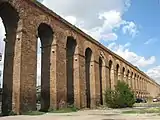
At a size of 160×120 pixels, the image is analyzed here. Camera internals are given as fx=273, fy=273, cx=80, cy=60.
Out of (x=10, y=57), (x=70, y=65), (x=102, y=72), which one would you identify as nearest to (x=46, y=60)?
(x=70, y=65)

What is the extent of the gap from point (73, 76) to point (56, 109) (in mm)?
5421

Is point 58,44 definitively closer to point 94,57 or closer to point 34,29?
point 34,29

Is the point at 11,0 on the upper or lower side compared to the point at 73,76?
upper

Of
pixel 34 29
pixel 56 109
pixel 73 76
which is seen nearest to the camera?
pixel 34 29

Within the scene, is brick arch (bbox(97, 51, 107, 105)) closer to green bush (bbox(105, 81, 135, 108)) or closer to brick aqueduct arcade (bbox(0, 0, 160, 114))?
brick aqueduct arcade (bbox(0, 0, 160, 114))

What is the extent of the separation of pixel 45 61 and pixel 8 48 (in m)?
4.39

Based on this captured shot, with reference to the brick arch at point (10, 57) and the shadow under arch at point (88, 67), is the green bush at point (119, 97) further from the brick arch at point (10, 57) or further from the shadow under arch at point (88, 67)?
the brick arch at point (10, 57)

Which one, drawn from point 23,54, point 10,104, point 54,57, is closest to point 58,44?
point 54,57

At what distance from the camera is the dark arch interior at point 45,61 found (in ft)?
70.6

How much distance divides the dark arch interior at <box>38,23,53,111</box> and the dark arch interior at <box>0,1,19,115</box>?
3.31 m

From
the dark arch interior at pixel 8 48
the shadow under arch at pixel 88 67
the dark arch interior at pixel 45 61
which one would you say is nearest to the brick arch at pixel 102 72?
the shadow under arch at pixel 88 67

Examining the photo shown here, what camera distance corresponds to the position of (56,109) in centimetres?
2108

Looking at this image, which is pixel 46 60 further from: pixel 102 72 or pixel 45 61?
pixel 102 72

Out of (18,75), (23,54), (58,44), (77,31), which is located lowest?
(18,75)
